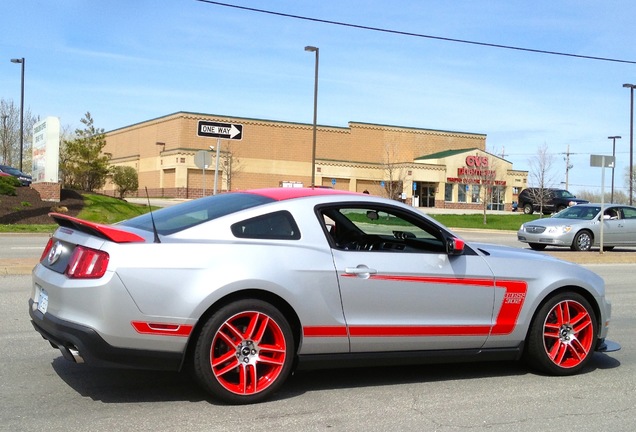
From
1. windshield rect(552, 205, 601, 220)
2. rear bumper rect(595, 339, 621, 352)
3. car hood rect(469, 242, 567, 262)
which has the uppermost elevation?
windshield rect(552, 205, 601, 220)

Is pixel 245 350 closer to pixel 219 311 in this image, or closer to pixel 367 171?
pixel 219 311

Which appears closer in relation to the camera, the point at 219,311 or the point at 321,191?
the point at 219,311

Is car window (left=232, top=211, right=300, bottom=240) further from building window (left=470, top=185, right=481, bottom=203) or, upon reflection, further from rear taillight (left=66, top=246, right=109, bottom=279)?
building window (left=470, top=185, right=481, bottom=203)

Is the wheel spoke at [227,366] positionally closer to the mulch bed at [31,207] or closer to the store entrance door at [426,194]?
the mulch bed at [31,207]

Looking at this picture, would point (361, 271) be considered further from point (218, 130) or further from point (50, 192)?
point (50, 192)

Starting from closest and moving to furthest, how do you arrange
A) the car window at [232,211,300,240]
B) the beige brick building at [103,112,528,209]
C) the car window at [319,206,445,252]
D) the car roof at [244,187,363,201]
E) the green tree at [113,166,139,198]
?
the car window at [232,211,300,240], the car roof at [244,187,363,201], the car window at [319,206,445,252], the green tree at [113,166,139,198], the beige brick building at [103,112,528,209]

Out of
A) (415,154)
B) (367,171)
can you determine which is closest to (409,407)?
(367,171)

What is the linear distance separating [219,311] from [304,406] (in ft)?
3.09

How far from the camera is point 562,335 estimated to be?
245 inches

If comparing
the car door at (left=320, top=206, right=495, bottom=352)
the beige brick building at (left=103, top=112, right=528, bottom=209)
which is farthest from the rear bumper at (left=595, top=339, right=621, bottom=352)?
the beige brick building at (left=103, top=112, right=528, bottom=209)

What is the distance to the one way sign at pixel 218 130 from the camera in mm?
13703

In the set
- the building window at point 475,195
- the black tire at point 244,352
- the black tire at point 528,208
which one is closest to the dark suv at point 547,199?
the black tire at point 528,208

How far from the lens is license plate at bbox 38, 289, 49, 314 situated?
5.13 metres

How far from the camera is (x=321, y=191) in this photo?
19.3 feet
